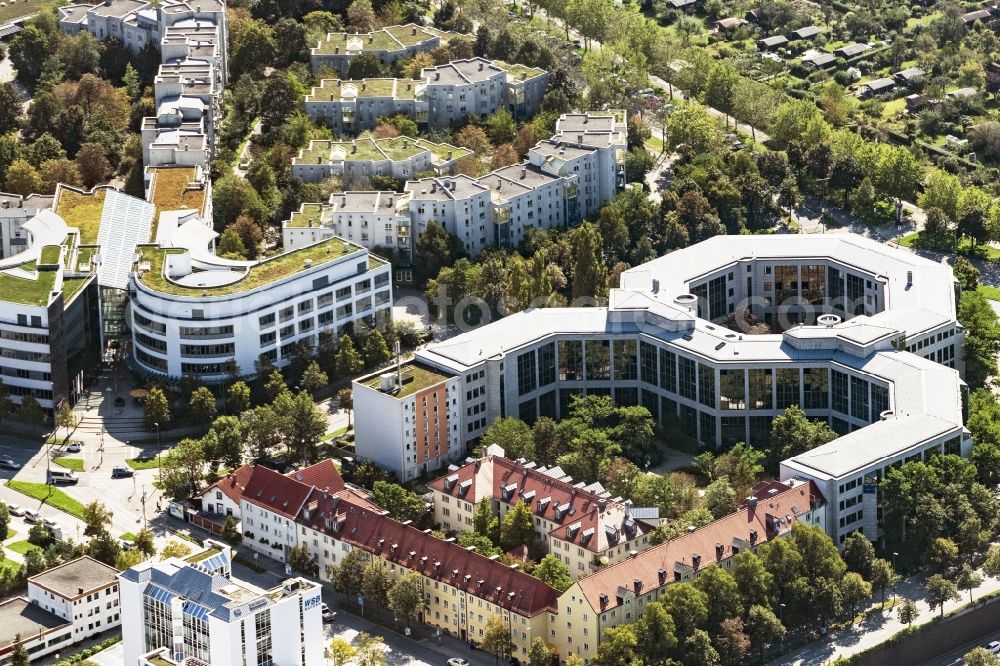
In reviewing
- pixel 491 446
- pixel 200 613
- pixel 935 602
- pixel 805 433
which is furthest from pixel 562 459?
pixel 200 613

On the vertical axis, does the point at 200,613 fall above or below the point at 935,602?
above

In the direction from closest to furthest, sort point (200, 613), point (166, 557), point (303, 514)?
point (200, 613) < point (166, 557) < point (303, 514)

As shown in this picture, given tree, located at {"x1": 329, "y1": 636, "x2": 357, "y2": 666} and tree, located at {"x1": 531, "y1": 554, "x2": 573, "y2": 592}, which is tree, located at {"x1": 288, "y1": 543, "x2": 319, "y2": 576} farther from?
tree, located at {"x1": 531, "y1": 554, "x2": 573, "y2": 592}

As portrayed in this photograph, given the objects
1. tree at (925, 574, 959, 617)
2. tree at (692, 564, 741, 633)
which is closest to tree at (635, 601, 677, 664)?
tree at (692, 564, 741, 633)

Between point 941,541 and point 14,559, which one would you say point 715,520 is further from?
point 14,559

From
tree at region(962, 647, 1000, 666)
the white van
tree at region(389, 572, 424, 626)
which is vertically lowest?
tree at region(962, 647, 1000, 666)

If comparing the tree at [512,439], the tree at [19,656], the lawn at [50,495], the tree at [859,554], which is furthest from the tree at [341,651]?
the tree at [859,554]
